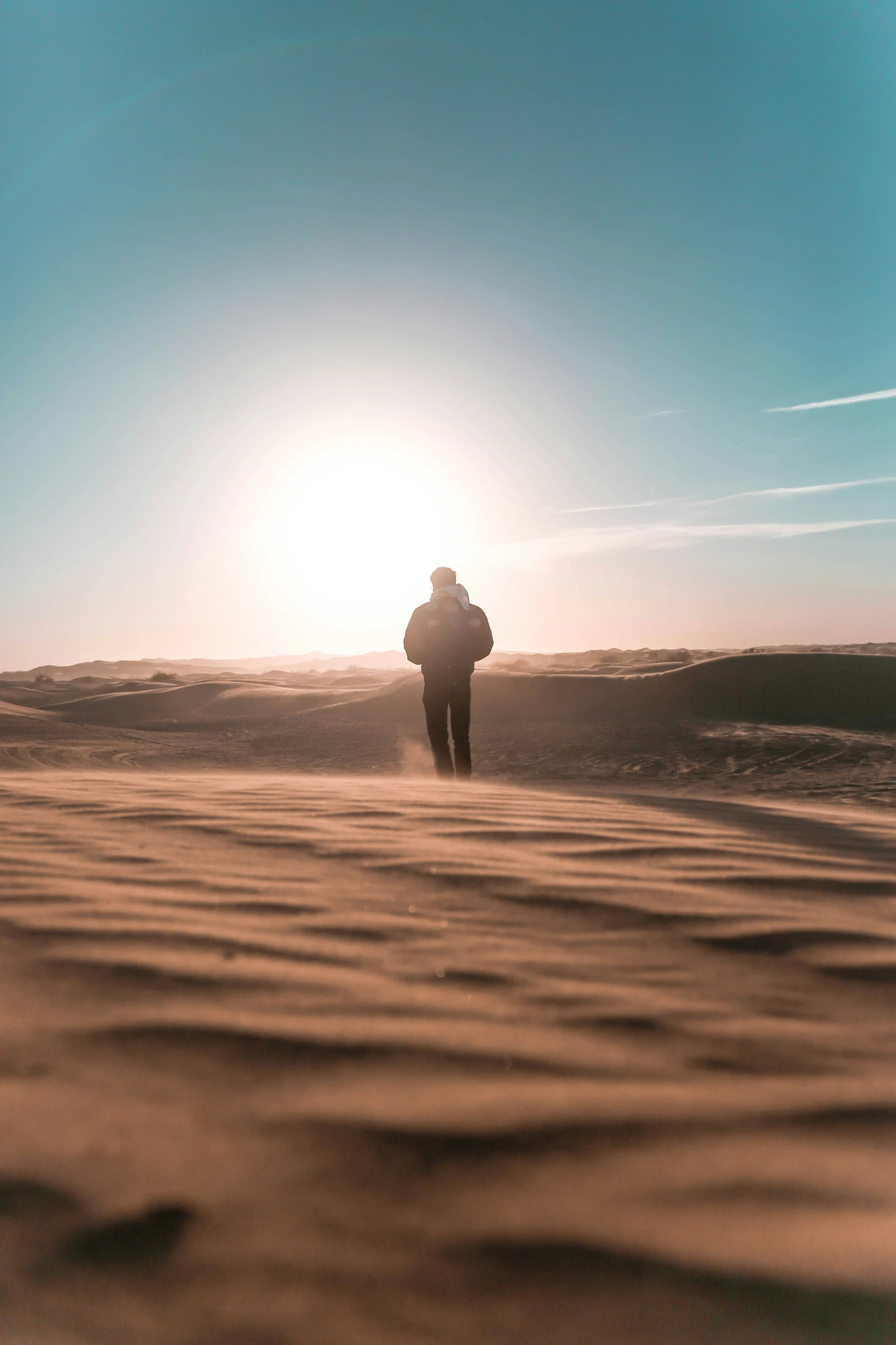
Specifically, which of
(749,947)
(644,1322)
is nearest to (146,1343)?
(644,1322)

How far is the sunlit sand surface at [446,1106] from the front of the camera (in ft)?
3.04

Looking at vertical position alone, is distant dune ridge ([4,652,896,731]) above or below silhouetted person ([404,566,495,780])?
below

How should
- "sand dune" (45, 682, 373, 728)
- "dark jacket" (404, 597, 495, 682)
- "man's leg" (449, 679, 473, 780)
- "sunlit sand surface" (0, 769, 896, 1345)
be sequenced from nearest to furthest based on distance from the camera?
"sunlit sand surface" (0, 769, 896, 1345), "dark jacket" (404, 597, 495, 682), "man's leg" (449, 679, 473, 780), "sand dune" (45, 682, 373, 728)

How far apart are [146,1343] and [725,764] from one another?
737 centimetres

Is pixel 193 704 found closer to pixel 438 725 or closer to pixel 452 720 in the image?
pixel 438 725

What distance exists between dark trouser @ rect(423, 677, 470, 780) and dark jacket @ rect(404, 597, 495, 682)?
0.10m

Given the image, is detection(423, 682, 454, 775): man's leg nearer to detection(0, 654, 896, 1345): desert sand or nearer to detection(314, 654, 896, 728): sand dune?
detection(0, 654, 896, 1345): desert sand

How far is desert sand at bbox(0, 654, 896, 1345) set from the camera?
Answer: 0.93m

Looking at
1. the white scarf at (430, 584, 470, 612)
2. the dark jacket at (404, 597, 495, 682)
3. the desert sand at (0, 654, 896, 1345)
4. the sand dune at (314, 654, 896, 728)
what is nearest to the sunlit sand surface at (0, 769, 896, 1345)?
the desert sand at (0, 654, 896, 1345)

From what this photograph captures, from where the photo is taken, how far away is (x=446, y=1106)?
1273mm

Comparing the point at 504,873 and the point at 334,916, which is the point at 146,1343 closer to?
the point at 334,916

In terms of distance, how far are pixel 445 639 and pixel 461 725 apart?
2.37 ft

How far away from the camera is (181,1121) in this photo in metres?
1.24

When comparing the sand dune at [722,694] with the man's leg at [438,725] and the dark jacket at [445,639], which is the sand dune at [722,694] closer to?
the man's leg at [438,725]
